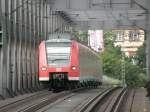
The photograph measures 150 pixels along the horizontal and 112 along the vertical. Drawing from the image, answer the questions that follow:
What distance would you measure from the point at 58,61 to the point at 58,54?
44 centimetres

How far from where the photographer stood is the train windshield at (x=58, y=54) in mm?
37812

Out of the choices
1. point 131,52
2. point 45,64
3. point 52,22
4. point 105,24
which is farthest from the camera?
point 131,52

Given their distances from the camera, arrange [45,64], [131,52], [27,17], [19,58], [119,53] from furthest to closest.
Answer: [131,52] < [119,53] < [27,17] < [19,58] < [45,64]

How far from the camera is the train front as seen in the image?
124 feet

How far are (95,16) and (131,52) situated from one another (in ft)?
334

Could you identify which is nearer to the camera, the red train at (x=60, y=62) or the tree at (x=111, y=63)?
the red train at (x=60, y=62)

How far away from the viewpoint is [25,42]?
48.0m

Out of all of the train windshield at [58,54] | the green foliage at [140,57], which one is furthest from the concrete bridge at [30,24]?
the green foliage at [140,57]

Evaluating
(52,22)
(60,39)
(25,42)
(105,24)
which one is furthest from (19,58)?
(105,24)

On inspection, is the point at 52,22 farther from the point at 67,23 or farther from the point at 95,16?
the point at 67,23

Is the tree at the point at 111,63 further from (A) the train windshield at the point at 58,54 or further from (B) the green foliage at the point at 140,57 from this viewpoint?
(A) the train windshield at the point at 58,54

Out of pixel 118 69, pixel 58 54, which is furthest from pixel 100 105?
pixel 118 69

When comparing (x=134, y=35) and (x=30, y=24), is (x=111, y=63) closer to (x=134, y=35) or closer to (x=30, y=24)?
(x=134, y=35)

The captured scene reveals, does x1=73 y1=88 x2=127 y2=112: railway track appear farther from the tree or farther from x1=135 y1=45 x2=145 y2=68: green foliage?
x1=135 y1=45 x2=145 y2=68: green foliage
